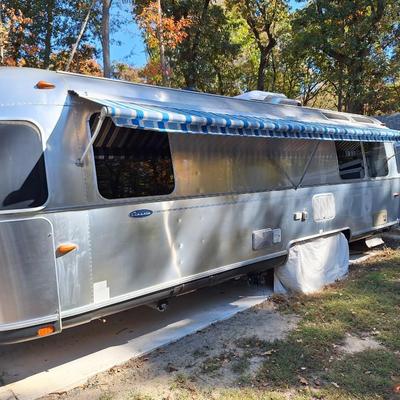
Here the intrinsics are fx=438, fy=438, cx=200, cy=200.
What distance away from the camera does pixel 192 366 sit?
4008 millimetres

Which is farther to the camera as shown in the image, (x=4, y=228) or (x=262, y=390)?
(x=262, y=390)

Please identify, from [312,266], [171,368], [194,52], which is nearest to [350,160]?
[312,266]

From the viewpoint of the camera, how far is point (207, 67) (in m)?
18.2

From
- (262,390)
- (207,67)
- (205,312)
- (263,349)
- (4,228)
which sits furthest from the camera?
(207,67)

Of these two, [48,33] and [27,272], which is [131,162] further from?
[48,33]

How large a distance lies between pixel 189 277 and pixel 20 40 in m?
14.7

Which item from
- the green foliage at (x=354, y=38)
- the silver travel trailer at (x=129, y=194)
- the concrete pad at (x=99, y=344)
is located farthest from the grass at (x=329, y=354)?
the green foliage at (x=354, y=38)

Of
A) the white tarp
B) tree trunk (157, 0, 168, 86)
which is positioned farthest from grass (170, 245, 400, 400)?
tree trunk (157, 0, 168, 86)

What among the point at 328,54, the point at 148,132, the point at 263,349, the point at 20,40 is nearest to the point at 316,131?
the point at 148,132

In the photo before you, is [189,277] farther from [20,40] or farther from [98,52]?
[98,52]

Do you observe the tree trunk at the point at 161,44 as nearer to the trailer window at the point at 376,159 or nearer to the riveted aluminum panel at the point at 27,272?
the trailer window at the point at 376,159

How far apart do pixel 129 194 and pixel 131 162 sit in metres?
0.31

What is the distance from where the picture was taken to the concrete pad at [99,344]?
3770 millimetres

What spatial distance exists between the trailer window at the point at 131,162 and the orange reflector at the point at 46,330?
116cm
